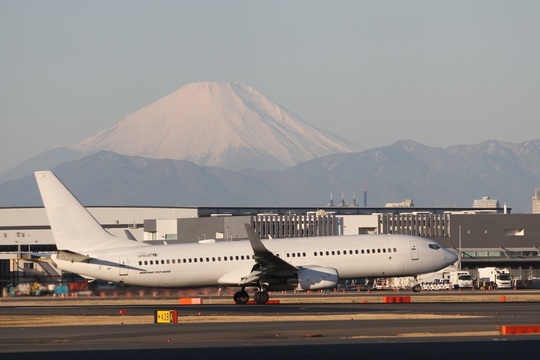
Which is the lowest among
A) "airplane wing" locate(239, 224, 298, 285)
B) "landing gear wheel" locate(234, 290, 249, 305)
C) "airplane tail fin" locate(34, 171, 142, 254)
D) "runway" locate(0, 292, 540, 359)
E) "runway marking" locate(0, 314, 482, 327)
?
"runway" locate(0, 292, 540, 359)

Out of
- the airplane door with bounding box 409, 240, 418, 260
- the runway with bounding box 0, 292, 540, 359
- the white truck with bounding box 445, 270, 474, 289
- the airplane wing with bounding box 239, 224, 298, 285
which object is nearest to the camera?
the runway with bounding box 0, 292, 540, 359

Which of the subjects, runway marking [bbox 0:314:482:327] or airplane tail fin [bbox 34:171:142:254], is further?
airplane tail fin [bbox 34:171:142:254]

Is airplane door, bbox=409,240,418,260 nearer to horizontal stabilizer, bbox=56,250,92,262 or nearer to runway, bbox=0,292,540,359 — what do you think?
runway, bbox=0,292,540,359

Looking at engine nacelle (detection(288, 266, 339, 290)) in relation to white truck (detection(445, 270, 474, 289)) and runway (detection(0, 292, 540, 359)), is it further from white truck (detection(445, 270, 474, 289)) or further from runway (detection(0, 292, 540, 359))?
white truck (detection(445, 270, 474, 289))

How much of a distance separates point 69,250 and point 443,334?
1415 inches

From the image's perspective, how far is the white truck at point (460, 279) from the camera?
116m

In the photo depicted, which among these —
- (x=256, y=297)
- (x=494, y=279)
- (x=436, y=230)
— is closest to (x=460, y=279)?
(x=494, y=279)

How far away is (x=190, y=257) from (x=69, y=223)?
7.87 m

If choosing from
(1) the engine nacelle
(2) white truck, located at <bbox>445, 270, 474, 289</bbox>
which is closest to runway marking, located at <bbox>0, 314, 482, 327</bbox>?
(1) the engine nacelle

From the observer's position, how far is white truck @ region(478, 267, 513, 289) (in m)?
115

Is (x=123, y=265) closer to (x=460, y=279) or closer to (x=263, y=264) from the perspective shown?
(x=263, y=264)

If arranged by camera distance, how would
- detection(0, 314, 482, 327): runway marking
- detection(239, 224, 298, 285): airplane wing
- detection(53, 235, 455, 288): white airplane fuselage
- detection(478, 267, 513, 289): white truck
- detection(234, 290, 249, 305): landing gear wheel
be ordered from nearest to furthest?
detection(0, 314, 482, 327): runway marking → detection(239, 224, 298, 285): airplane wing → detection(234, 290, 249, 305): landing gear wheel → detection(53, 235, 455, 288): white airplane fuselage → detection(478, 267, 513, 289): white truck

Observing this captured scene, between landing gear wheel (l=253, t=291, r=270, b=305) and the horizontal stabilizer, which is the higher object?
the horizontal stabilizer

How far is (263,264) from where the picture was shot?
7300cm
